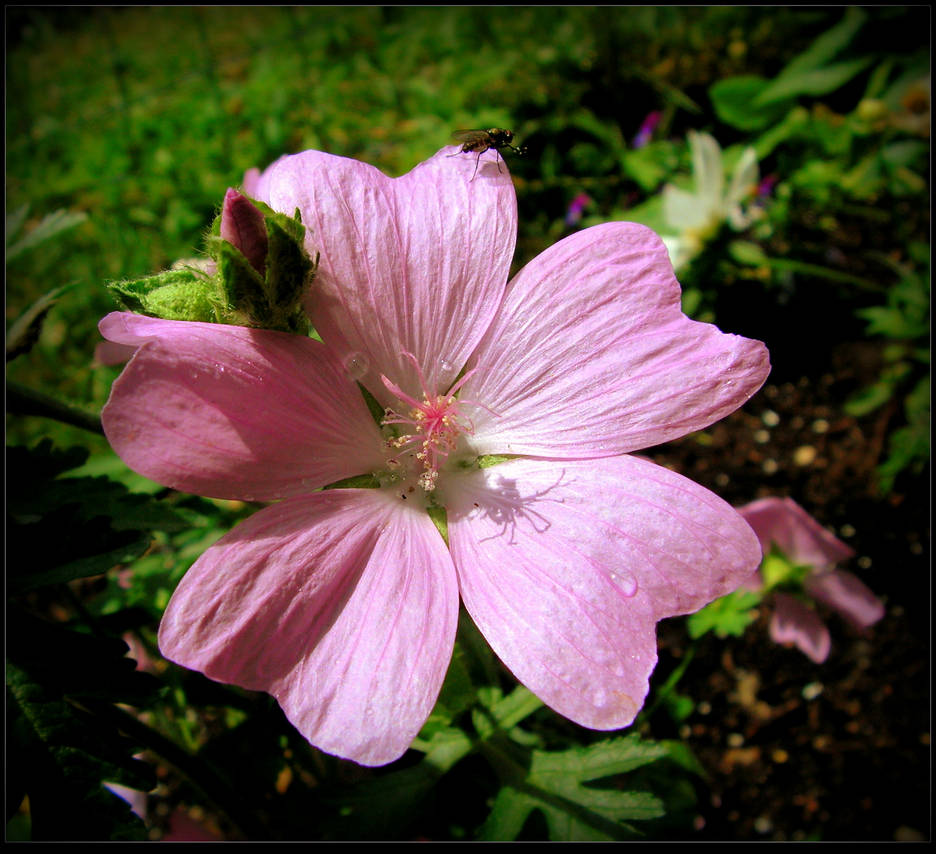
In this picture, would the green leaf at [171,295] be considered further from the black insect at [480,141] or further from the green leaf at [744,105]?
the green leaf at [744,105]

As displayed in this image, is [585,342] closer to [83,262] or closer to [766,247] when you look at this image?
[766,247]

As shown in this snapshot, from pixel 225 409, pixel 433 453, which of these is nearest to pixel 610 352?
pixel 433 453

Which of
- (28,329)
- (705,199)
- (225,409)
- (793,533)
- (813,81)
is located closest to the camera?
(225,409)

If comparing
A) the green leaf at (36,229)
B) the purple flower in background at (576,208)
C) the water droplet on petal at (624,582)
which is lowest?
the purple flower in background at (576,208)

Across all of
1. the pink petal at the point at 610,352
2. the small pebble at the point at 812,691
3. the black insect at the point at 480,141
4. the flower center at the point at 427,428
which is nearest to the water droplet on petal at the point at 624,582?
the pink petal at the point at 610,352

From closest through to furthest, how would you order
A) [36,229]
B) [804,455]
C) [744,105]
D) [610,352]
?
[610,352] < [36,229] < [804,455] < [744,105]

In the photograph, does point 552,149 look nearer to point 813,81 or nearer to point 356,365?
point 813,81

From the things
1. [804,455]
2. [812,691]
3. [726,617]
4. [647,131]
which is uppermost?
[647,131]
